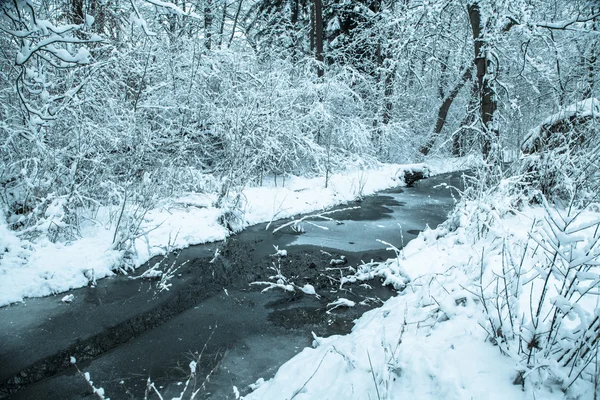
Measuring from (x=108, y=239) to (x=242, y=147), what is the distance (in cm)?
321

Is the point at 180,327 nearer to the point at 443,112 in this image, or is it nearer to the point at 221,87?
the point at 221,87

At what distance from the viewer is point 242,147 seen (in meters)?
7.72

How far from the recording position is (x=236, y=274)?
5.54 m

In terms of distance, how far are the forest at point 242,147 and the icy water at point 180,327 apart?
1.65 feet

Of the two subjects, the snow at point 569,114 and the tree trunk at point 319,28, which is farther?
the tree trunk at point 319,28

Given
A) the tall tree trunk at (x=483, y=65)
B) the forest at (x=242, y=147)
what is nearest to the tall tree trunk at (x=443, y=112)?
the forest at (x=242, y=147)

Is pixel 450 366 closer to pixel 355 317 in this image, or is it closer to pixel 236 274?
pixel 355 317

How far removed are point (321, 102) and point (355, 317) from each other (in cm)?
982

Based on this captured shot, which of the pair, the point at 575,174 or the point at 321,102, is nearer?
the point at 575,174

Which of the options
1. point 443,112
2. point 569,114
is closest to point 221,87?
point 569,114

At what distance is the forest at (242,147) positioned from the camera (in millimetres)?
2268

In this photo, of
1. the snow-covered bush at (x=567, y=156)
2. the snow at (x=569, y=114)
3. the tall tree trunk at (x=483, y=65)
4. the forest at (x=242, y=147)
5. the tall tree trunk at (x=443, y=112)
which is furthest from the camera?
the tall tree trunk at (x=443, y=112)

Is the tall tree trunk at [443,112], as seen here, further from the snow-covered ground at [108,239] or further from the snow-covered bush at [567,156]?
the snow-covered bush at [567,156]

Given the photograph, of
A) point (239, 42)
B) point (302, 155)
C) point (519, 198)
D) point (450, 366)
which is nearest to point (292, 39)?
point (239, 42)
